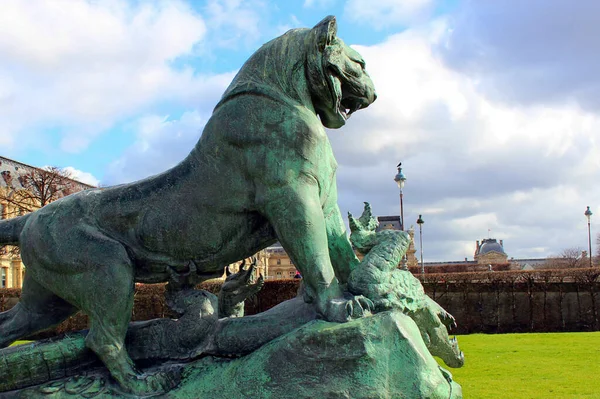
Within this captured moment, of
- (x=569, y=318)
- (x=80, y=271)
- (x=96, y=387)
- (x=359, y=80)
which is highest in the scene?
(x=359, y=80)

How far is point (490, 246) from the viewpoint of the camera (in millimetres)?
125625

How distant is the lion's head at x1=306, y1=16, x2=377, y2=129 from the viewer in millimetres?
3371

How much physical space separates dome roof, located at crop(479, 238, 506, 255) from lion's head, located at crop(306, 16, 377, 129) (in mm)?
126104

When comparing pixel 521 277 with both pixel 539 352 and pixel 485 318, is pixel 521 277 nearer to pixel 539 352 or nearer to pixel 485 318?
pixel 485 318

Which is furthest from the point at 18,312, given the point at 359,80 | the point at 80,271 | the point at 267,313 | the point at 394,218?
the point at 394,218

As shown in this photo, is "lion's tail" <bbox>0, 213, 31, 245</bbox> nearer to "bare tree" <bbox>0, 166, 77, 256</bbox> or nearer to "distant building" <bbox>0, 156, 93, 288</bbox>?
"bare tree" <bbox>0, 166, 77, 256</bbox>

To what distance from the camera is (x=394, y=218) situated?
83.2m

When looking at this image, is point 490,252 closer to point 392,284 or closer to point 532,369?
point 532,369

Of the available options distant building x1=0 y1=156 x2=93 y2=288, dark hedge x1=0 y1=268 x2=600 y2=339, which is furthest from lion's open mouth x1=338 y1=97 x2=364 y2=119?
distant building x1=0 y1=156 x2=93 y2=288

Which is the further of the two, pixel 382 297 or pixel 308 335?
pixel 382 297

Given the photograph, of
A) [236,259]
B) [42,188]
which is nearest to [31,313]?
[236,259]

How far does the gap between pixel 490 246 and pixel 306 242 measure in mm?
128602

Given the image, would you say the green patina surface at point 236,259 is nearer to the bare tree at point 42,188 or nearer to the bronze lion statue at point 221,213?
the bronze lion statue at point 221,213

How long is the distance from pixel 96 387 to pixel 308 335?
113 centimetres
